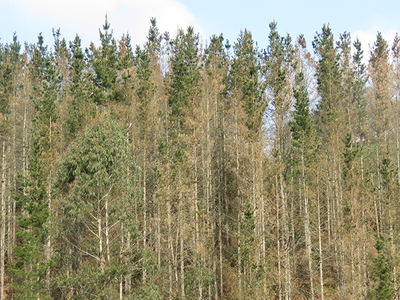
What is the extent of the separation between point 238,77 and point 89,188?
14.8 meters

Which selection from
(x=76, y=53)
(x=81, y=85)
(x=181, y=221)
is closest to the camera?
(x=181, y=221)

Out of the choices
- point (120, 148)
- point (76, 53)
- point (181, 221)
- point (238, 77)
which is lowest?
→ point (181, 221)

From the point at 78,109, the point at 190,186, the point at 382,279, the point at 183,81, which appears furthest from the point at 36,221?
the point at 382,279

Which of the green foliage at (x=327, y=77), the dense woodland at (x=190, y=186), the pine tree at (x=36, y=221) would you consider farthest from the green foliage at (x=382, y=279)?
the pine tree at (x=36, y=221)

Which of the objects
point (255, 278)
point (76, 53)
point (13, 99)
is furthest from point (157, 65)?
point (255, 278)

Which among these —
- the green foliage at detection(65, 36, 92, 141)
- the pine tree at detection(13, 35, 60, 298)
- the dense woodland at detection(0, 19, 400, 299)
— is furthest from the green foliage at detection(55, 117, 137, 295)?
the green foliage at detection(65, 36, 92, 141)

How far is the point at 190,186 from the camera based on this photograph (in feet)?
77.6

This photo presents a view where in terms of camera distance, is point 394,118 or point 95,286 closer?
point 95,286

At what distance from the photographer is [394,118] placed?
3231cm

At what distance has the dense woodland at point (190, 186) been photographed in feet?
59.7

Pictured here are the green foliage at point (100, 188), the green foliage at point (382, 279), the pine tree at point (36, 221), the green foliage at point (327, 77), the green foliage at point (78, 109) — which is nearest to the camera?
the green foliage at point (100, 188)

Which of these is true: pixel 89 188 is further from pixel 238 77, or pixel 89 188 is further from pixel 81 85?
pixel 238 77

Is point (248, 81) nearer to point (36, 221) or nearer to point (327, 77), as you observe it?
point (327, 77)

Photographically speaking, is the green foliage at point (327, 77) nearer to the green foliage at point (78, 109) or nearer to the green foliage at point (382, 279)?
the green foliage at point (382, 279)
